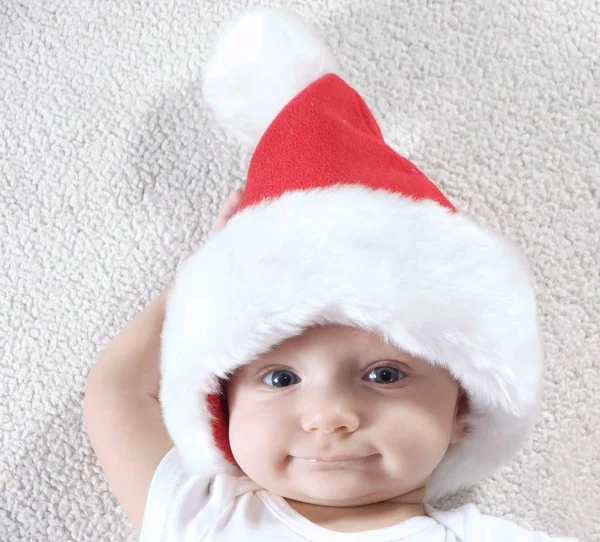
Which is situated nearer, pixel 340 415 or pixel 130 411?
pixel 340 415

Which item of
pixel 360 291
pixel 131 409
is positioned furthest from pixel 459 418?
pixel 131 409

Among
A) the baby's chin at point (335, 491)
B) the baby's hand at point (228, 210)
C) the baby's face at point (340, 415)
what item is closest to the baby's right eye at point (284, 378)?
the baby's face at point (340, 415)

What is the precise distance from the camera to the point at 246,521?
906 millimetres

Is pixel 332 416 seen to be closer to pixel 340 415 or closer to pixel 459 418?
pixel 340 415

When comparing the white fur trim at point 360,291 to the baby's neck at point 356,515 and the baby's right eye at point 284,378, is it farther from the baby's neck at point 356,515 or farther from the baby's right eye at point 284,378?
the baby's neck at point 356,515

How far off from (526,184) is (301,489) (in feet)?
1.77

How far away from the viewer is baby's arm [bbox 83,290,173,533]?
95 centimetres

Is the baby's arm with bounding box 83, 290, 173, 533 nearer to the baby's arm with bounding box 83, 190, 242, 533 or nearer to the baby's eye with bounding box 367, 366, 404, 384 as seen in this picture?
the baby's arm with bounding box 83, 190, 242, 533

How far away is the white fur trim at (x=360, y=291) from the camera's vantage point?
79 centimetres

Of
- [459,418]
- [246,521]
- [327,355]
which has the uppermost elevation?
[327,355]

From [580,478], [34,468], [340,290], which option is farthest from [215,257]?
[580,478]

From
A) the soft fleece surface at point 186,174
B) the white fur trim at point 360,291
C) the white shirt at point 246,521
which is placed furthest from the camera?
the soft fleece surface at point 186,174

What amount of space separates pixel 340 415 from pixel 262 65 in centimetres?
43

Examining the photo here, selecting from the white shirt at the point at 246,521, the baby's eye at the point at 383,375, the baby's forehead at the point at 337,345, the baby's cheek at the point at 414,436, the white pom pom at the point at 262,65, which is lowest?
the white shirt at the point at 246,521
